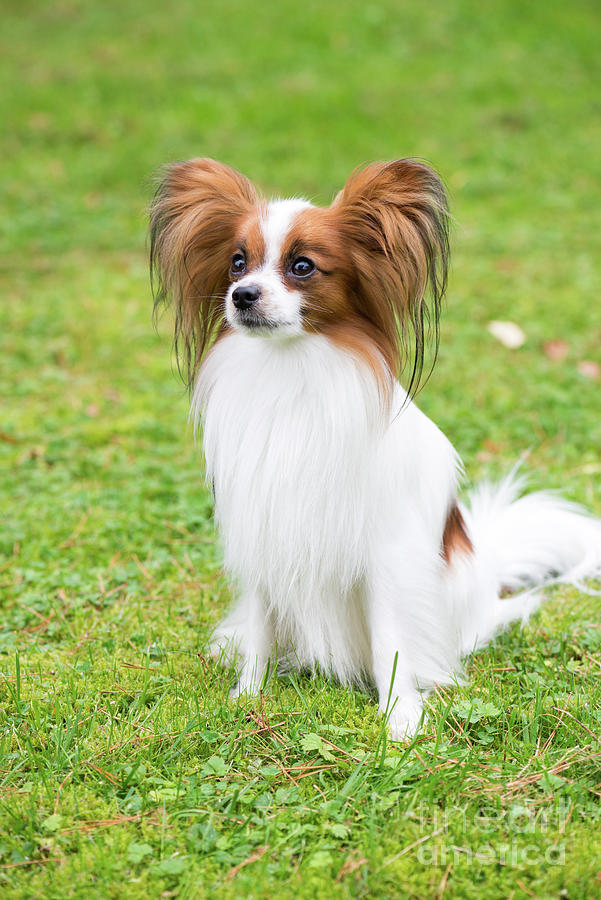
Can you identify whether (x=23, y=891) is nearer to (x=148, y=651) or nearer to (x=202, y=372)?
(x=148, y=651)

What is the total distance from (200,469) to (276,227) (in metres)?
2.27

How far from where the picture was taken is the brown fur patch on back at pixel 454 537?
3111 mm

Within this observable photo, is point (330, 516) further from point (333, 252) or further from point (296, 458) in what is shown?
point (333, 252)

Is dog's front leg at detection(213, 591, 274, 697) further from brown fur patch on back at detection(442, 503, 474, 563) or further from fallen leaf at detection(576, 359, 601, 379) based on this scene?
fallen leaf at detection(576, 359, 601, 379)

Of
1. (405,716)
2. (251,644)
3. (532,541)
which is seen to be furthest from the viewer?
(532,541)

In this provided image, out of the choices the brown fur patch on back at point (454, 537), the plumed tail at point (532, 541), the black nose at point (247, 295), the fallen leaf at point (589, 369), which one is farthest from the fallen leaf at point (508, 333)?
the black nose at point (247, 295)

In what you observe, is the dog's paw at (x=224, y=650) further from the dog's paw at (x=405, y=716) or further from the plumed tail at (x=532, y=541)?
the plumed tail at (x=532, y=541)

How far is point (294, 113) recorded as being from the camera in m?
9.95

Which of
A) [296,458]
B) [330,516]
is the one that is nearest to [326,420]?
[296,458]

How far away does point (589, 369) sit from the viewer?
5.67 metres

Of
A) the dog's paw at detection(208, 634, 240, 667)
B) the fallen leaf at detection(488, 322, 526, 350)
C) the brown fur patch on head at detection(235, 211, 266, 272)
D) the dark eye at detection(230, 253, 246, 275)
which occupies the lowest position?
the dog's paw at detection(208, 634, 240, 667)

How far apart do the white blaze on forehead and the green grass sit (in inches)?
53.9

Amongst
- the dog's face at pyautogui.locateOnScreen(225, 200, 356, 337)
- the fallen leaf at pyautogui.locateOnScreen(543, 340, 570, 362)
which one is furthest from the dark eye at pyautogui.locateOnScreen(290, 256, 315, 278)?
the fallen leaf at pyautogui.locateOnScreen(543, 340, 570, 362)

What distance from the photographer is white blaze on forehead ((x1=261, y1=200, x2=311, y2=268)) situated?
2.69m
